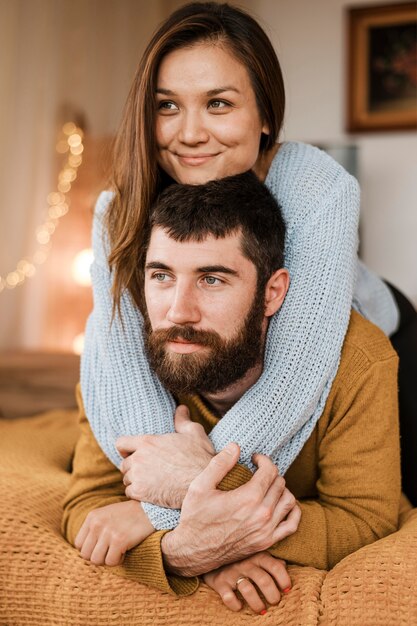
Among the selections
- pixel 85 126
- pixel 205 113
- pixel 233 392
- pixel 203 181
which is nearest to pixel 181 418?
pixel 233 392

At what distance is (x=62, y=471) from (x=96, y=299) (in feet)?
1.77

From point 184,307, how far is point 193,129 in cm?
38

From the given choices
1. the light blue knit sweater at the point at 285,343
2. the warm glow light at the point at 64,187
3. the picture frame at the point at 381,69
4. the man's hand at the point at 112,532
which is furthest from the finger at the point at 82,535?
the picture frame at the point at 381,69

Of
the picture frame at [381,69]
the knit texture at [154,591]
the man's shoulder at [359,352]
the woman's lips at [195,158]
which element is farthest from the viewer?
the picture frame at [381,69]

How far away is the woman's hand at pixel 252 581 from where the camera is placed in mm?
1187

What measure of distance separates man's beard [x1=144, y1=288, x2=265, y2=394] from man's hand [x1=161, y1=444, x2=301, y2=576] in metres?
0.15

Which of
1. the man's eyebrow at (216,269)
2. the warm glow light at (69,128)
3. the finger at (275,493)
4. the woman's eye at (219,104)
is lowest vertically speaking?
the finger at (275,493)

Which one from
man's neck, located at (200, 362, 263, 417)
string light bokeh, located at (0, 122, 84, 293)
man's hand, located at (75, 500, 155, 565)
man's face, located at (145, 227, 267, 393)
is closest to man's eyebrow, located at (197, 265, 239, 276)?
man's face, located at (145, 227, 267, 393)

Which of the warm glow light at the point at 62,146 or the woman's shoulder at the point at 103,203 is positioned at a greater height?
the warm glow light at the point at 62,146

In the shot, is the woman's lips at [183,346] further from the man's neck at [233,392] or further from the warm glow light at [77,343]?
the warm glow light at [77,343]

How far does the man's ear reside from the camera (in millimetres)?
1391

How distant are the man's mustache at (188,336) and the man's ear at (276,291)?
5.4 inches

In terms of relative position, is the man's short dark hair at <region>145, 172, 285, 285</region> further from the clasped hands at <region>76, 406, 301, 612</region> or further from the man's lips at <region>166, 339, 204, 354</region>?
the clasped hands at <region>76, 406, 301, 612</region>

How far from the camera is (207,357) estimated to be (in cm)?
132
